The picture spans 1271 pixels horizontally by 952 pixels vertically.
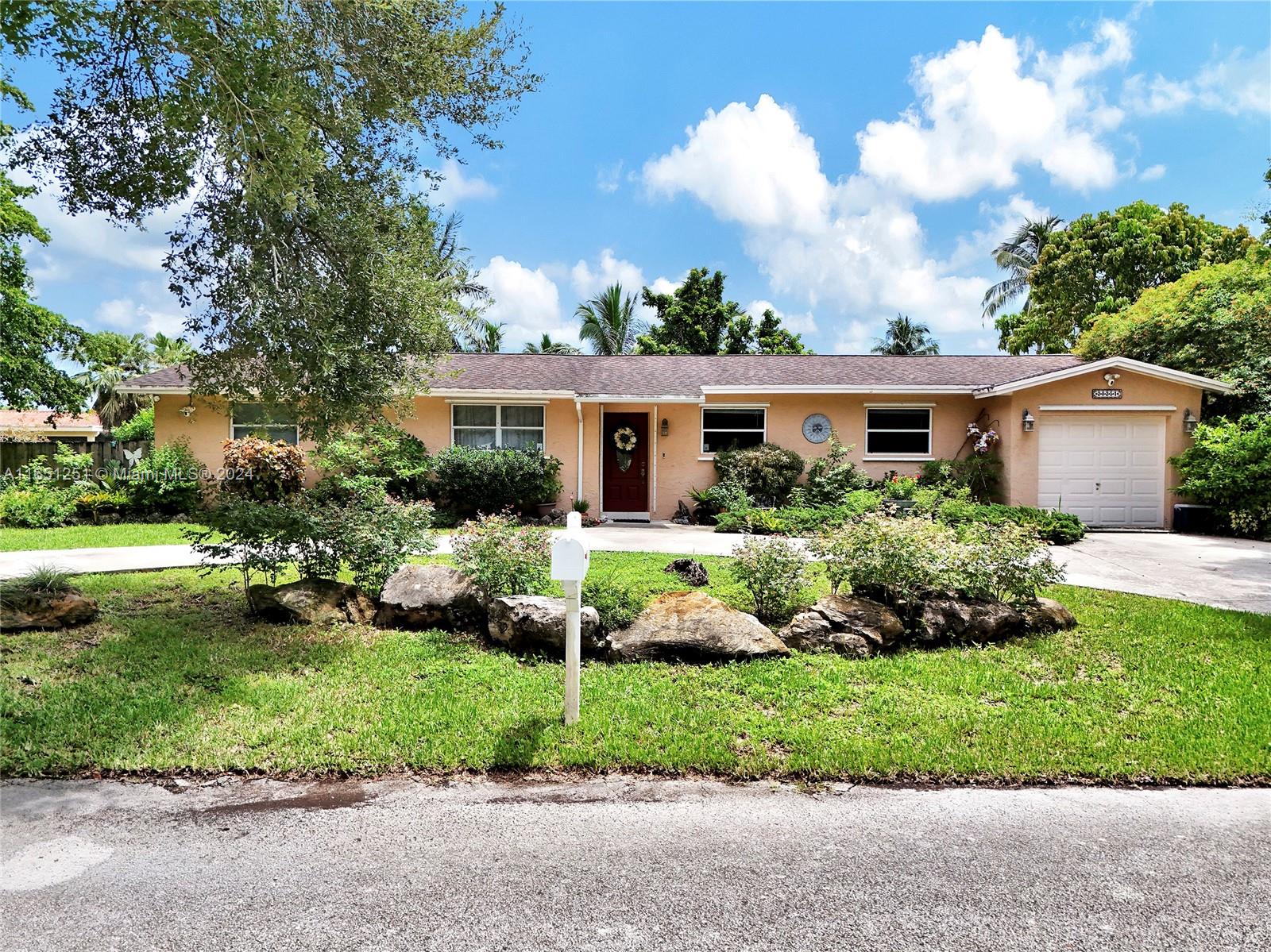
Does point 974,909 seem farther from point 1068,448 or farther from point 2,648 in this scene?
point 1068,448

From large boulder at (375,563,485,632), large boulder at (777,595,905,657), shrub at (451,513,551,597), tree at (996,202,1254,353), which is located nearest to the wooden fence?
large boulder at (375,563,485,632)

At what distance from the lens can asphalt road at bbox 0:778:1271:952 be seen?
87.7 inches

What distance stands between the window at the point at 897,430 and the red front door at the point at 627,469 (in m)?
5.37

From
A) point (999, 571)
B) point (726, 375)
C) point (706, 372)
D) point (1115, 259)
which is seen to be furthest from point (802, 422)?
point (1115, 259)

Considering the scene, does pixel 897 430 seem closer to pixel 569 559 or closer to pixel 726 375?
pixel 726 375

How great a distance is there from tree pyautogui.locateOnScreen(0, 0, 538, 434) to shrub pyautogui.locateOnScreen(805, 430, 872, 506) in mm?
9683

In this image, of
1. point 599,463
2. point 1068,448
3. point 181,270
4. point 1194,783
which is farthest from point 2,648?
point 1068,448

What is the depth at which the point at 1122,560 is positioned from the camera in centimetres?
944

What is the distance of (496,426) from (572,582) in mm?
11536

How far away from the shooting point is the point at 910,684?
4641 millimetres

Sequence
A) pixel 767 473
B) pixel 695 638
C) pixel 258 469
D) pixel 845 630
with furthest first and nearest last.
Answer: pixel 767 473 → pixel 258 469 → pixel 845 630 → pixel 695 638

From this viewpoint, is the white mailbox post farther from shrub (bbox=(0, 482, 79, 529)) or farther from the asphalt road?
shrub (bbox=(0, 482, 79, 529))

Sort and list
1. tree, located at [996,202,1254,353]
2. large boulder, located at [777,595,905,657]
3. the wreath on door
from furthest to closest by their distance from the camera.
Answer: tree, located at [996,202,1254,353], the wreath on door, large boulder, located at [777,595,905,657]

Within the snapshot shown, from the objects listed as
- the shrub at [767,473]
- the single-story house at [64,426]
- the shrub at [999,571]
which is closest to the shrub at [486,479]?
the shrub at [767,473]
